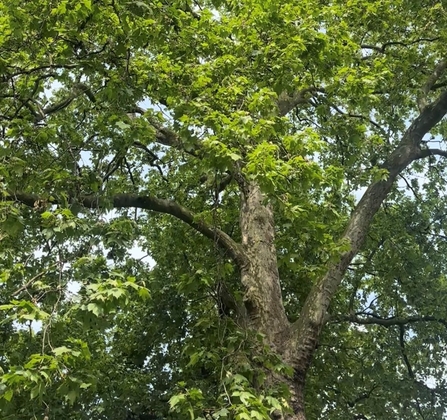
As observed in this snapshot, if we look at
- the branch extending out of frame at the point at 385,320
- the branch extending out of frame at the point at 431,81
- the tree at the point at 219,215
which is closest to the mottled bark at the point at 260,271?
the tree at the point at 219,215

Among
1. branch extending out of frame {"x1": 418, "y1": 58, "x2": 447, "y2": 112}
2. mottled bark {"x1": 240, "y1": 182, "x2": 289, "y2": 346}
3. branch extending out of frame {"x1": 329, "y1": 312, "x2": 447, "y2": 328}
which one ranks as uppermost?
branch extending out of frame {"x1": 418, "y1": 58, "x2": 447, "y2": 112}

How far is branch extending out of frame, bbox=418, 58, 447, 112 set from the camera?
338 inches

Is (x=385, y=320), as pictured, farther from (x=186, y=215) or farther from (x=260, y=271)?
(x=186, y=215)

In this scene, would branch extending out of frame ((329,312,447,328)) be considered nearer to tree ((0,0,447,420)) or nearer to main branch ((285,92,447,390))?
tree ((0,0,447,420))

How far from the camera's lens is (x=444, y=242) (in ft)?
33.8

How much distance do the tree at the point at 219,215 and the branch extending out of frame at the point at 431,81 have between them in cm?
6

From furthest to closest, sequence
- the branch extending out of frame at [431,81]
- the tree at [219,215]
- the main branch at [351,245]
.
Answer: the branch extending out of frame at [431,81]
the main branch at [351,245]
the tree at [219,215]

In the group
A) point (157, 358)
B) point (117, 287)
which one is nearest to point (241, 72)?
point (117, 287)

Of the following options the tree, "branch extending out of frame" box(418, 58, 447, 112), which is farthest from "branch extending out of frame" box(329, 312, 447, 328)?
"branch extending out of frame" box(418, 58, 447, 112)

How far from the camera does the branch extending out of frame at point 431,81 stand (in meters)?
8.59

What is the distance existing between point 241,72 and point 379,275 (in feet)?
18.0

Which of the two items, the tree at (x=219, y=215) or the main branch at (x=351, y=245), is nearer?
the tree at (x=219, y=215)

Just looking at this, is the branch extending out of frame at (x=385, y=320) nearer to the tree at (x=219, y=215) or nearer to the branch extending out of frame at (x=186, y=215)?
the tree at (x=219, y=215)

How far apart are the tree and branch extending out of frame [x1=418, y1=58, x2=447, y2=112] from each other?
0.06 metres
